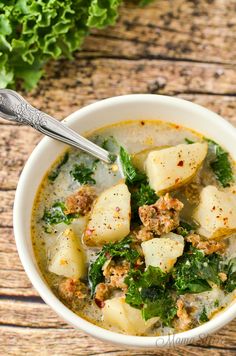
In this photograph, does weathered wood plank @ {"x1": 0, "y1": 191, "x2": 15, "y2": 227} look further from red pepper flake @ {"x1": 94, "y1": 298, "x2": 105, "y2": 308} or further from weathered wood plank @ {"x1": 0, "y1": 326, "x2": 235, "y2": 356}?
red pepper flake @ {"x1": 94, "y1": 298, "x2": 105, "y2": 308}

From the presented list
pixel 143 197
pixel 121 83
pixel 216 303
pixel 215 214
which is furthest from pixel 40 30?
pixel 216 303

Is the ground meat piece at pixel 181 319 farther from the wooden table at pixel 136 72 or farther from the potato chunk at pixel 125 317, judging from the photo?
the wooden table at pixel 136 72

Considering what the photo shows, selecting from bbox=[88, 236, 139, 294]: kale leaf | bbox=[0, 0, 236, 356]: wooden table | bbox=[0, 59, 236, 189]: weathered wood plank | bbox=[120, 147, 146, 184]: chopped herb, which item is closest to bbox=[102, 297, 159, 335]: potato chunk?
bbox=[88, 236, 139, 294]: kale leaf

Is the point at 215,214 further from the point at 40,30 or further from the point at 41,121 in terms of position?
the point at 40,30

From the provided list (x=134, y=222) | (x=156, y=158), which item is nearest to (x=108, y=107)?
(x=156, y=158)

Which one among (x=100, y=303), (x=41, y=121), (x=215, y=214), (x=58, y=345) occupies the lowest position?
(x=58, y=345)

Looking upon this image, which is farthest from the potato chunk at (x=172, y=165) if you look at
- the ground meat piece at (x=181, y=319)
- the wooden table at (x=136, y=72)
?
the wooden table at (x=136, y=72)
